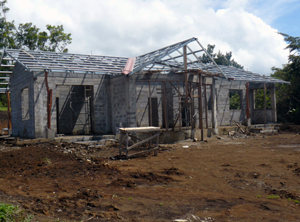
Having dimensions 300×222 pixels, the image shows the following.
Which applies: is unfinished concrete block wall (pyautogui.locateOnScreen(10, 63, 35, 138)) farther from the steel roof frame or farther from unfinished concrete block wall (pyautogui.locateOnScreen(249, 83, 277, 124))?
unfinished concrete block wall (pyautogui.locateOnScreen(249, 83, 277, 124))

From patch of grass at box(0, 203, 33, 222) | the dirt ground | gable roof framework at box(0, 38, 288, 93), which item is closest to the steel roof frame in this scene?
gable roof framework at box(0, 38, 288, 93)

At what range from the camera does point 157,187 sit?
20.4 feet

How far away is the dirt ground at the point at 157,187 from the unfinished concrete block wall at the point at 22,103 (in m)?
3.87

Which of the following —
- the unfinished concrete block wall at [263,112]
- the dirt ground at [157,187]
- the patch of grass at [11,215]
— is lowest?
the dirt ground at [157,187]

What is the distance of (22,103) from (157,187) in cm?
1262

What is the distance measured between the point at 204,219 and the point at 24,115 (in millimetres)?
14513

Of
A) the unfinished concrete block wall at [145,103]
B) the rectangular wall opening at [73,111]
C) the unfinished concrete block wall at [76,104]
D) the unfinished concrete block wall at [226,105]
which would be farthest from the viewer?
the unfinished concrete block wall at [226,105]

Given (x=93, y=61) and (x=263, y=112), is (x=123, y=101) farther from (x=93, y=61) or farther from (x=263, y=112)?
(x=263, y=112)

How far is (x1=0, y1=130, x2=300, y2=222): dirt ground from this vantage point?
178 inches

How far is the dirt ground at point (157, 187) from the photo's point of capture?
178 inches

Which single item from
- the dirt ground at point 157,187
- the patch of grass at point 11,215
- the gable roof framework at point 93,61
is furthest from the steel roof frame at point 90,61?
the patch of grass at point 11,215

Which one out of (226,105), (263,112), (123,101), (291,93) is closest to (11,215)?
(123,101)

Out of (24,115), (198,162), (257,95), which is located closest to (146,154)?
(198,162)

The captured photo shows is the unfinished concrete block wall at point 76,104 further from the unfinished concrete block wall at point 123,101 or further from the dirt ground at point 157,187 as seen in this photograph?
the dirt ground at point 157,187
